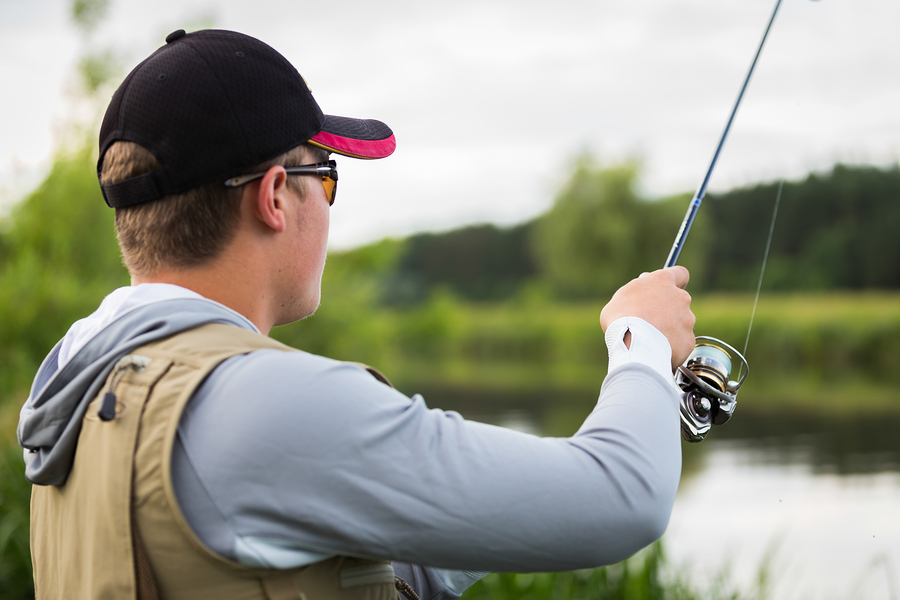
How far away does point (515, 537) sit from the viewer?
87cm

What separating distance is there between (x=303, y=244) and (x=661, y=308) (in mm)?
569

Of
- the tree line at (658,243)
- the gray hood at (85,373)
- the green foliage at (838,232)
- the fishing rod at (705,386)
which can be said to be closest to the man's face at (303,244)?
the gray hood at (85,373)

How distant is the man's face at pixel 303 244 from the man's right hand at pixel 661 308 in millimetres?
471

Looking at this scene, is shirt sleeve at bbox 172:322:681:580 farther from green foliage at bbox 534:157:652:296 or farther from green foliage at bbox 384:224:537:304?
green foliage at bbox 384:224:537:304

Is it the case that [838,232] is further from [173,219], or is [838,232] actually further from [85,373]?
[85,373]

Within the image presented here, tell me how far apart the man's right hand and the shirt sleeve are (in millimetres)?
273

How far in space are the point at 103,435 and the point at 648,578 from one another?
3.26 metres

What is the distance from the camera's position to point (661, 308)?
1146 mm

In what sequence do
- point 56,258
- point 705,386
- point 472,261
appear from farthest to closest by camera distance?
point 472,261 < point 56,258 < point 705,386

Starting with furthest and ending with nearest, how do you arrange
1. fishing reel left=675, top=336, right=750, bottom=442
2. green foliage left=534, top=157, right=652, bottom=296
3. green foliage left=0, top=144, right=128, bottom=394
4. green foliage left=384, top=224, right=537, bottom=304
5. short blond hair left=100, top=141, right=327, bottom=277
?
green foliage left=384, top=224, right=537, bottom=304 → green foliage left=534, top=157, right=652, bottom=296 → green foliage left=0, top=144, right=128, bottom=394 → fishing reel left=675, top=336, right=750, bottom=442 → short blond hair left=100, top=141, right=327, bottom=277

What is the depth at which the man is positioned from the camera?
0.84 meters

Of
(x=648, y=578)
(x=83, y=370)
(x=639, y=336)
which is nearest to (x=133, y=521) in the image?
(x=83, y=370)

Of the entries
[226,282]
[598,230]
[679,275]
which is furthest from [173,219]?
[598,230]

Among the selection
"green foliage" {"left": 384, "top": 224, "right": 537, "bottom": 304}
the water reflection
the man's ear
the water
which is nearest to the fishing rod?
the man's ear
